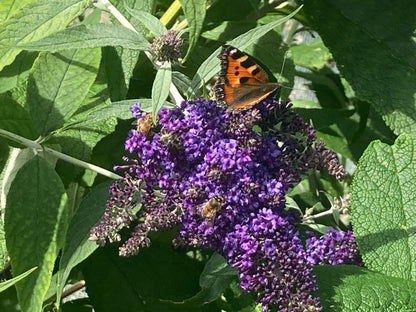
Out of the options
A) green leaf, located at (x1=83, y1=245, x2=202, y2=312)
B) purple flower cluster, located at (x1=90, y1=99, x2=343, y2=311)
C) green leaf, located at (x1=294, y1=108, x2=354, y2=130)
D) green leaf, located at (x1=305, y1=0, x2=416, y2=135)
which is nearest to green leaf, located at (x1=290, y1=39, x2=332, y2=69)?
green leaf, located at (x1=294, y1=108, x2=354, y2=130)

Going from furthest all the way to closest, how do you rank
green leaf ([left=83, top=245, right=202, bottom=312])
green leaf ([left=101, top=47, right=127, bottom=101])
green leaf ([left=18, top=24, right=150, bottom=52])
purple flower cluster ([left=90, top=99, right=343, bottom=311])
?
green leaf ([left=83, top=245, right=202, bottom=312]), green leaf ([left=101, top=47, right=127, bottom=101]), green leaf ([left=18, top=24, right=150, bottom=52]), purple flower cluster ([left=90, top=99, right=343, bottom=311])

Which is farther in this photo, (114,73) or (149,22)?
(114,73)

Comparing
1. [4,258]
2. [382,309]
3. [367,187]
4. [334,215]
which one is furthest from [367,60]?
[4,258]

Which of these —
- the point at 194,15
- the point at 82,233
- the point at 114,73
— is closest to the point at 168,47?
the point at 194,15

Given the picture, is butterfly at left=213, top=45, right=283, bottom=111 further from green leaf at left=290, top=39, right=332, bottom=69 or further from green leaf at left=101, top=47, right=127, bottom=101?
green leaf at left=290, top=39, right=332, bottom=69

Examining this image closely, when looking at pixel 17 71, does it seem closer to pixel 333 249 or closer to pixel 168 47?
pixel 168 47

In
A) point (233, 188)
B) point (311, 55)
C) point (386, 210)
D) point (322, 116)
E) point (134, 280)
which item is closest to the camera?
point (233, 188)
